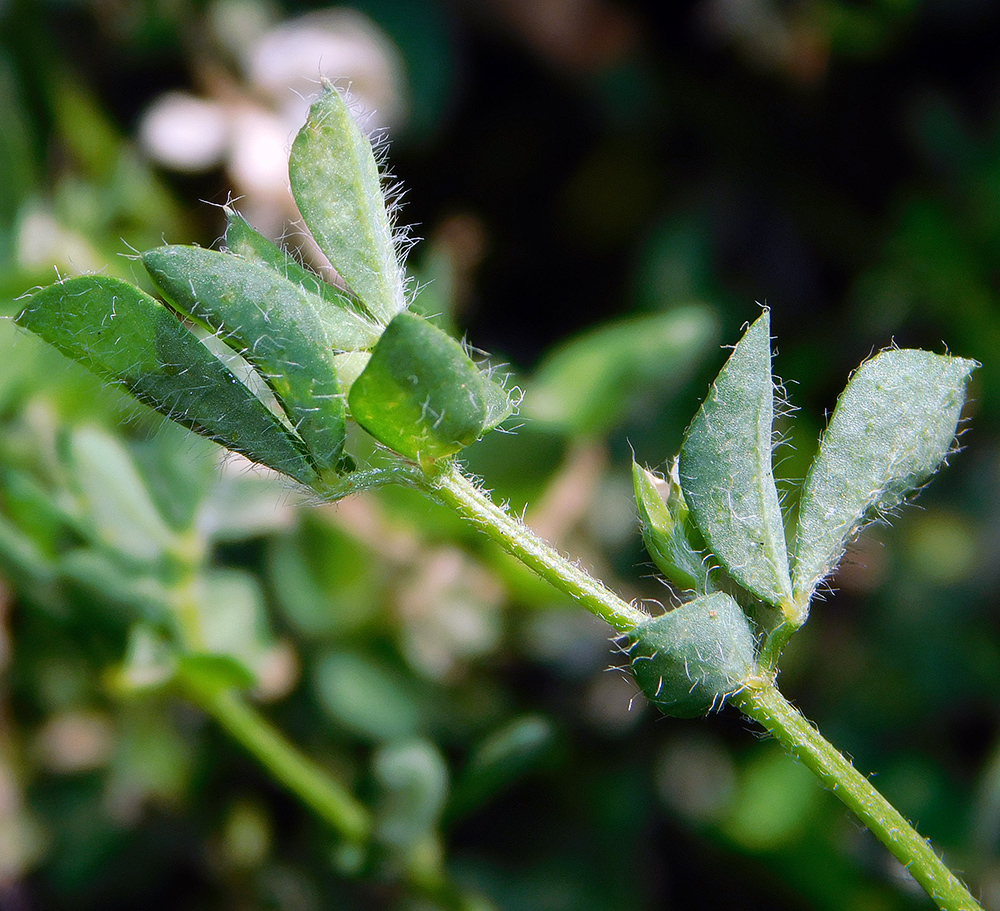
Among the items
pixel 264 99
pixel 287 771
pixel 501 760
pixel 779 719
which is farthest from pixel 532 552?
pixel 264 99

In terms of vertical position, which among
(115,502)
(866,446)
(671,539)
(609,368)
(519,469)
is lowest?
(115,502)

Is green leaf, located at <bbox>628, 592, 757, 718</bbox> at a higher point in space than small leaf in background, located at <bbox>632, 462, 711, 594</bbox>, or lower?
lower

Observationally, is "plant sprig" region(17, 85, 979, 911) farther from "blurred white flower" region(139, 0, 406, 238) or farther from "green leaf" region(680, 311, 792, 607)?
"blurred white flower" region(139, 0, 406, 238)

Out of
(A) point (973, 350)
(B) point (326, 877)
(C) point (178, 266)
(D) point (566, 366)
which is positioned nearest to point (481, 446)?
(D) point (566, 366)

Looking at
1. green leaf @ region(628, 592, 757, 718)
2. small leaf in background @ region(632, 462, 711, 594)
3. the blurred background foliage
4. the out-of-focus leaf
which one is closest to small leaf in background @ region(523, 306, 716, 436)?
the blurred background foliage

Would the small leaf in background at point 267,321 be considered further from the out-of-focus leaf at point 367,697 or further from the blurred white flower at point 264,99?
the blurred white flower at point 264,99

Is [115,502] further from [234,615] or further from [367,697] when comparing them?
[367,697]
